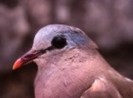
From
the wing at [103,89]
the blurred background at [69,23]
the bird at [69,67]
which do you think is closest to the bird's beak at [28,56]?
the bird at [69,67]

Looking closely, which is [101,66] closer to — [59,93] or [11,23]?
[59,93]

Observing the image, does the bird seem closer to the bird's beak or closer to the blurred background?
the bird's beak

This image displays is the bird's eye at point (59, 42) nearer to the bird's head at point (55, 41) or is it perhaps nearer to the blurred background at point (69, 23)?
the bird's head at point (55, 41)

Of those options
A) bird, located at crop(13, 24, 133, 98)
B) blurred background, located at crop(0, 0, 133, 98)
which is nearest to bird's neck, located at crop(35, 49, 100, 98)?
bird, located at crop(13, 24, 133, 98)

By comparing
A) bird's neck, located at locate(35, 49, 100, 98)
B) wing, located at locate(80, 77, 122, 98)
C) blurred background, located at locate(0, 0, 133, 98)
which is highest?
bird's neck, located at locate(35, 49, 100, 98)

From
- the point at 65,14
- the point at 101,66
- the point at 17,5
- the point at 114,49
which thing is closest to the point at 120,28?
the point at 114,49

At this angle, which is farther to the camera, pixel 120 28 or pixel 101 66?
pixel 120 28
